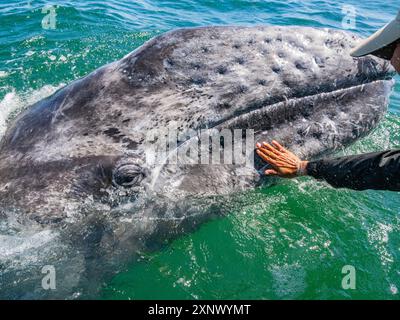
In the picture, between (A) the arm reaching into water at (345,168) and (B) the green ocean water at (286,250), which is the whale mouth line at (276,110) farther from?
(B) the green ocean water at (286,250)

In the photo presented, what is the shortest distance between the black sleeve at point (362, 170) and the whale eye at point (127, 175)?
6.96 feet

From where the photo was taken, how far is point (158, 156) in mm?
5027

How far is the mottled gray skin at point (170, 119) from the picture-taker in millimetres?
4840

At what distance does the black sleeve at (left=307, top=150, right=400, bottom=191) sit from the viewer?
5.11 meters

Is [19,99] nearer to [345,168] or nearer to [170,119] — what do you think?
[170,119]

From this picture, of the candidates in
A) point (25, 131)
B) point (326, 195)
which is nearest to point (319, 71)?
point (326, 195)

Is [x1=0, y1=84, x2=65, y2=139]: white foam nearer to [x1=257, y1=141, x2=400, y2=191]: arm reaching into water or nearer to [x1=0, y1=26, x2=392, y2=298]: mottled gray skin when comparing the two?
[x1=0, y1=26, x2=392, y2=298]: mottled gray skin

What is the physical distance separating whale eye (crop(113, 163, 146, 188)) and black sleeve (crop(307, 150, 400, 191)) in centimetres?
212

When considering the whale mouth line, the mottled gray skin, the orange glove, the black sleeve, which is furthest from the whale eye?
the black sleeve

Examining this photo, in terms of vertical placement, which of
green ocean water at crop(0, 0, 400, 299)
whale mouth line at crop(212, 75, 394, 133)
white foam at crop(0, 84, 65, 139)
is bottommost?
green ocean water at crop(0, 0, 400, 299)

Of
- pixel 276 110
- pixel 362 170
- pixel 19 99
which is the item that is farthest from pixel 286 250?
pixel 19 99

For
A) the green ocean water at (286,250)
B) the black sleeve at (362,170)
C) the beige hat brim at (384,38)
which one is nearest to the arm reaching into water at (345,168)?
the black sleeve at (362,170)
